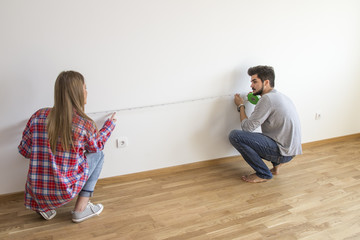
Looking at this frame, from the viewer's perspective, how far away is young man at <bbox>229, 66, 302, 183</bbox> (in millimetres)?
2824

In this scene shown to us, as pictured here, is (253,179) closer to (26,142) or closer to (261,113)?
(261,113)

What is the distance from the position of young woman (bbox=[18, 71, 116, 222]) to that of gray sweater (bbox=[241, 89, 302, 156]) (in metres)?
1.29

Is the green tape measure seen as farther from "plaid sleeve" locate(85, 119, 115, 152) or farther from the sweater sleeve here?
"plaid sleeve" locate(85, 119, 115, 152)

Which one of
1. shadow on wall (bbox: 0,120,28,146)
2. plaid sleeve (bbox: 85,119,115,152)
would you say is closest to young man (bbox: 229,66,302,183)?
plaid sleeve (bbox: 85,119,115,152)

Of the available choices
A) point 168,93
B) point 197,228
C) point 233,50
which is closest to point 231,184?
point 197,228

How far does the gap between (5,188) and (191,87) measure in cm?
163

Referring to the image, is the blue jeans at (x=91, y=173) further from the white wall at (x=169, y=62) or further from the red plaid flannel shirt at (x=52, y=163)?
the white wall at (x=169, y=62)

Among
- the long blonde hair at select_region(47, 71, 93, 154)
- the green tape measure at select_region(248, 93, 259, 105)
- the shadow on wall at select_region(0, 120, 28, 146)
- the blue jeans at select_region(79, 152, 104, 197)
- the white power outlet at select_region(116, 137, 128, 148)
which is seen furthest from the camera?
the green tape measure at select_region(248, 93, 259, 105)

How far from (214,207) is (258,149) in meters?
0.69

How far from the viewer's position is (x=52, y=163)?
215 cm

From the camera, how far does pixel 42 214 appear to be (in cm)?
232

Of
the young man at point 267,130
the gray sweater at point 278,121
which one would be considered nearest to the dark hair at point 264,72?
the young man at point 267,130

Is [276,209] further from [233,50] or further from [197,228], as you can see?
[233,50]

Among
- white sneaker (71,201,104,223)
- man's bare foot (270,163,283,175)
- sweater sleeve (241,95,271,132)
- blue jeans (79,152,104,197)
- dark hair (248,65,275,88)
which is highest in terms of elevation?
dark hair (248,65,275,88)
